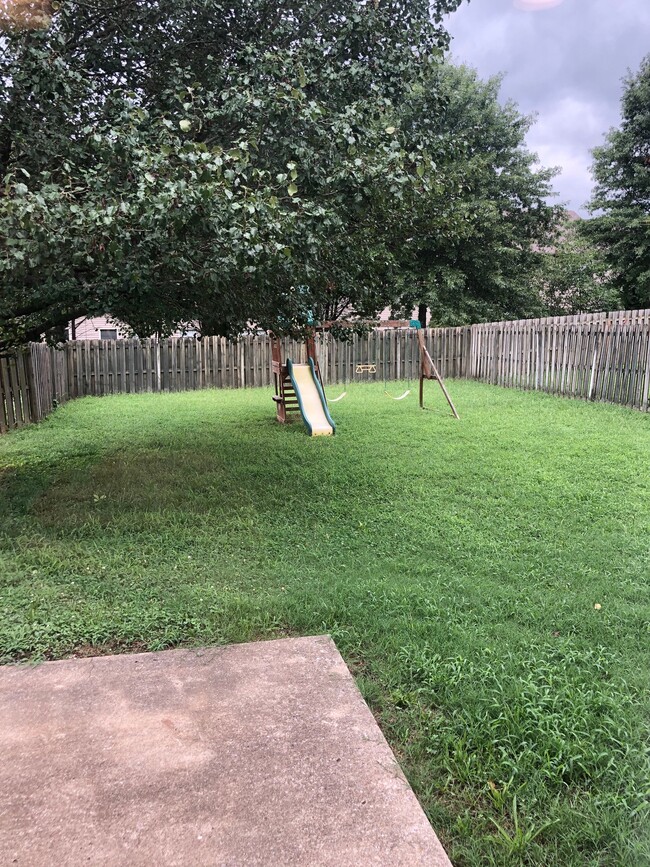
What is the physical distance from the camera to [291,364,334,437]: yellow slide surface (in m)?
9.15

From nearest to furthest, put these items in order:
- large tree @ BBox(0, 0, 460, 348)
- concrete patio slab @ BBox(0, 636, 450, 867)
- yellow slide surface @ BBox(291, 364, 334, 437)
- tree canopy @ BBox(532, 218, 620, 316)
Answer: concrete patio slab @ BBox(0, 636, 450, 867) → large tree @ BBox(0, 0, 460, 348) → yellow slide surface @ BBox(291, 364, 334, 437) → tree canopy @ BBox(532, 218, 620, 316)

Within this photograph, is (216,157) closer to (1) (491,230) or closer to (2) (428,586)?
(2) (428,586)

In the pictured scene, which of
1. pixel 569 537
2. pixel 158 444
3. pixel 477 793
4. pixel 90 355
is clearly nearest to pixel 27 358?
A: pixel 158 444

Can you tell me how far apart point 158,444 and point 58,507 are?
3.02m

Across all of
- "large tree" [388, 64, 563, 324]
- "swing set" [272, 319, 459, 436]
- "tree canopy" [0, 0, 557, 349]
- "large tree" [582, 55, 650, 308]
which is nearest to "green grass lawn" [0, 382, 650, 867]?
"swing set" [272, 319, 459, 436]

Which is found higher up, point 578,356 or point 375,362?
point 578,356

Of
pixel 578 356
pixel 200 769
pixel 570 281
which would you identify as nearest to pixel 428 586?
pixel 200 769

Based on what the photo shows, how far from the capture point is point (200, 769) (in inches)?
79.8

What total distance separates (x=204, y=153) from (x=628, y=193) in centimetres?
1946

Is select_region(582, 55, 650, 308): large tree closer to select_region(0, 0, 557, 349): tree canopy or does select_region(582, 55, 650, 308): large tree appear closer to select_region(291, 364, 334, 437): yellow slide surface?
select_region(291, 364, 334, 437): yellow slide surface

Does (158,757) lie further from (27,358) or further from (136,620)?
(27,358)

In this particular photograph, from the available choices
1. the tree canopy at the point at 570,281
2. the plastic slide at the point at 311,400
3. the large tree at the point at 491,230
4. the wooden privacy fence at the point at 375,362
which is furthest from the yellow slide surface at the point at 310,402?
the tree canopy at the point at 570,281

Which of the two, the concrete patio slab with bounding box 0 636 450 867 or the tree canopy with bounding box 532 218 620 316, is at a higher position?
the tree canopy with bounding box 532 218 620 316

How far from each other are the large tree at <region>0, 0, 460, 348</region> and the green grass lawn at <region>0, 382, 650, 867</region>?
1.86 m
